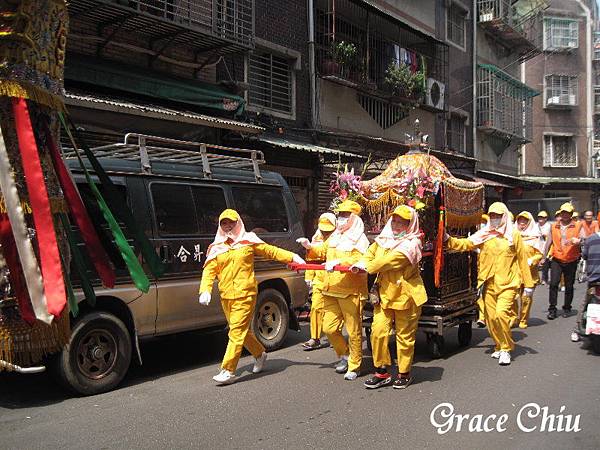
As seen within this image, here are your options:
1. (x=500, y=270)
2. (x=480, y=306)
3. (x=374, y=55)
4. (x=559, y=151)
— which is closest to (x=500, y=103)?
(x=374, y=55)

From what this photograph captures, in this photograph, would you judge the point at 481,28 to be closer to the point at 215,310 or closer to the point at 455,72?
the point at 455,72

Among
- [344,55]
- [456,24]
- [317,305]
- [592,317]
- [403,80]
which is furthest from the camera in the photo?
[456,24]

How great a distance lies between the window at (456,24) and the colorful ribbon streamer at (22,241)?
72.7 feet

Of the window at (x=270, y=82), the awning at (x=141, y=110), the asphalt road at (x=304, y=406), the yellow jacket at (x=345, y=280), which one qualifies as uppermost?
the window at (x=270, y=82)

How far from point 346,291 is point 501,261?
2073mm

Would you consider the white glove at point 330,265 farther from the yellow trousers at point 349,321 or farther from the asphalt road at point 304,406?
the asphalt road at point 304,406

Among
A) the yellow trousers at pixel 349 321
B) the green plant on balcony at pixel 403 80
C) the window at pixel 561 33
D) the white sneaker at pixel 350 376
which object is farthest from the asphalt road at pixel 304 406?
the window at pixel 561 33

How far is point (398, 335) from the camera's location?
5.78m

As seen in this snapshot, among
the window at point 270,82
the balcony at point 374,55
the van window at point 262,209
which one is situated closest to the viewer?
the van window at point 262,209

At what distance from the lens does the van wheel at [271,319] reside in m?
7.49

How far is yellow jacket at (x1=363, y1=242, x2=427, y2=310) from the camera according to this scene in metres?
5.73

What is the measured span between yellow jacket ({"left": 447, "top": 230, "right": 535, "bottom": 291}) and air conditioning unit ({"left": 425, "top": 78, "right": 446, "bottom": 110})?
543 inches

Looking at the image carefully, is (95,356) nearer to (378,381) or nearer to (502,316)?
(378,381)

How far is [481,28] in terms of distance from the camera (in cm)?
2522
